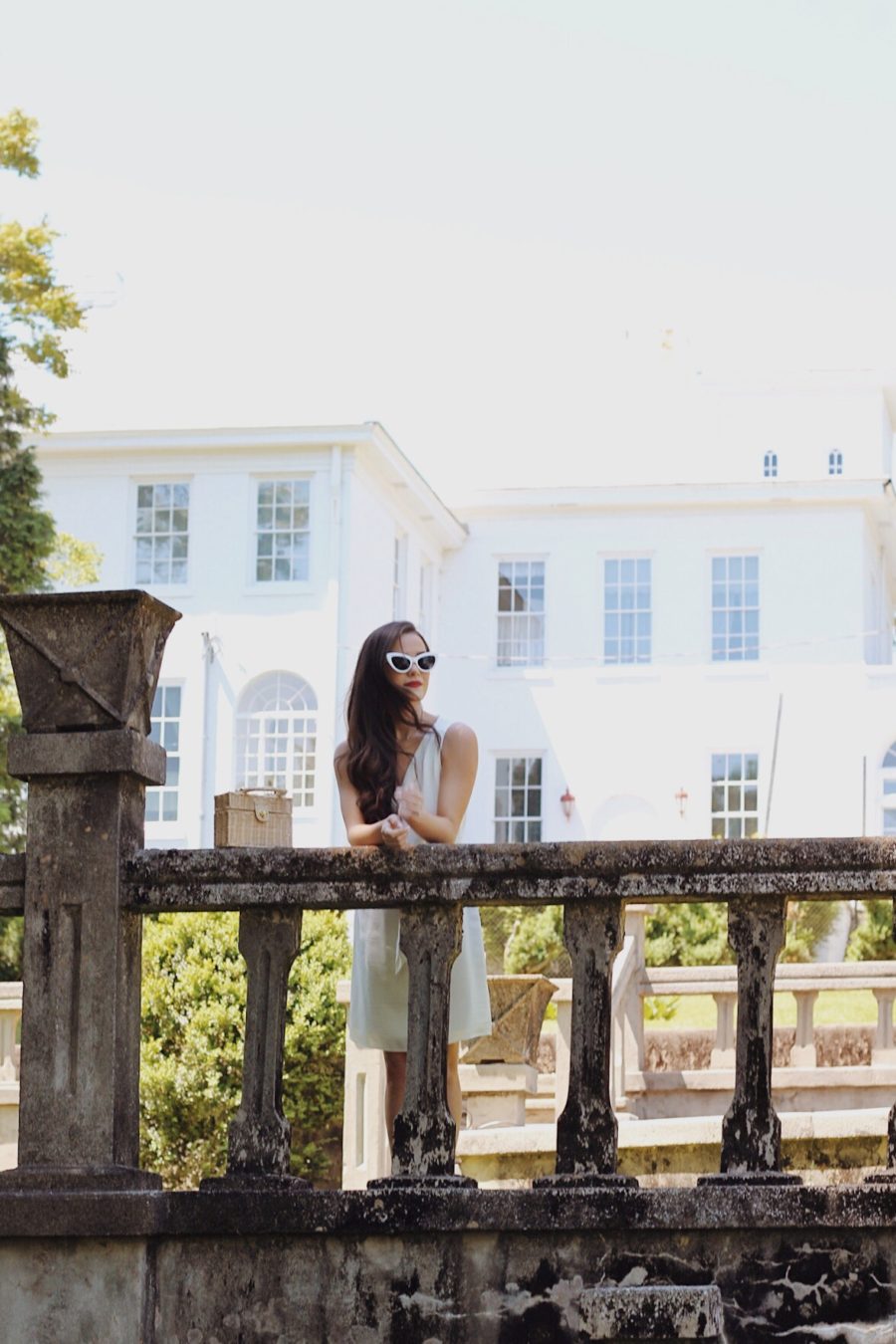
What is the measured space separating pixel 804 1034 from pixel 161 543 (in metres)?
19.7

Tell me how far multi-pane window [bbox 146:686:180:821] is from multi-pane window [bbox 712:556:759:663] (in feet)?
26.6

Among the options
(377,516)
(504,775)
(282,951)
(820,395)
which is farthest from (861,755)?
(282,951)

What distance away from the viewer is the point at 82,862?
17.5 feet

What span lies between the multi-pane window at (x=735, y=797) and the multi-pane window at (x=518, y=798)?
100 inches

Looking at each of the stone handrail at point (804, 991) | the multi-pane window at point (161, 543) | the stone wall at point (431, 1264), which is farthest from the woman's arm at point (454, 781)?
the multi-pane window at point (161, 543)

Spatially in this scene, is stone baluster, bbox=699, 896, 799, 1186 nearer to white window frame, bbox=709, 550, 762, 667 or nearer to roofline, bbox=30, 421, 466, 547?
roofline, bbox=30, 421, 466, 547

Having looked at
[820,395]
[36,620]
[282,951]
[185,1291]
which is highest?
[820,395]

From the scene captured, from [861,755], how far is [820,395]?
10360 millimetres

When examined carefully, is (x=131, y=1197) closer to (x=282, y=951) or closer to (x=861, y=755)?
(x=282, y=951)

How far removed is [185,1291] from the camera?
16.7ft

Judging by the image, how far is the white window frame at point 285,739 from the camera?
94.6ft

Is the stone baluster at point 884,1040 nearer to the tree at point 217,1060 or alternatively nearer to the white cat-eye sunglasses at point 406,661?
the tree at point 217,1060

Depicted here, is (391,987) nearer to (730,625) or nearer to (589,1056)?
(589,1056)

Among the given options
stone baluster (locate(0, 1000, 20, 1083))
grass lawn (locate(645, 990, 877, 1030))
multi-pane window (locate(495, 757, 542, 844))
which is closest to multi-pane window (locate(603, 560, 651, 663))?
multi-pane window (locate(495, 757, 542, 844))
